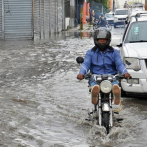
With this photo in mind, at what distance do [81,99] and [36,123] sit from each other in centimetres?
237

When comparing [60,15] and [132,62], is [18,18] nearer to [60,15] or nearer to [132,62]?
[60,15]

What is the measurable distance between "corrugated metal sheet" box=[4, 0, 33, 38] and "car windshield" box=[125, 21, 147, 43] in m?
17.0

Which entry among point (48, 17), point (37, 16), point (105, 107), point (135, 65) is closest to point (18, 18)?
point (37, 16)

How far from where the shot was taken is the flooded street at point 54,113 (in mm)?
6793

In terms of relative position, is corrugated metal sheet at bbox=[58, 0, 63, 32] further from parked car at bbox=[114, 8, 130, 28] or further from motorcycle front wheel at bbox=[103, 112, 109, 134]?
motorcycle front wheel at bbox=[103, 112, 109, 134]

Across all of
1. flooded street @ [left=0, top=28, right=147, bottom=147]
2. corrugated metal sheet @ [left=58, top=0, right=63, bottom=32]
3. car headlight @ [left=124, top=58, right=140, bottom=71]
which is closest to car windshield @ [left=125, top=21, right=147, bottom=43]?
car headlight @ [left=124, top=58, right=140, bottom=71]

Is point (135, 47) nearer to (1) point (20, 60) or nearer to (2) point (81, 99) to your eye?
(2) point (81, 99)

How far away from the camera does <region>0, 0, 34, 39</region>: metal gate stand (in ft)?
89.7

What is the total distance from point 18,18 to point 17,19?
0.08 meters

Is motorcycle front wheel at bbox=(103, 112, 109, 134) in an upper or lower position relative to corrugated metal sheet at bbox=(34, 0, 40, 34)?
lower

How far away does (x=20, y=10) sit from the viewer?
27.7 meters

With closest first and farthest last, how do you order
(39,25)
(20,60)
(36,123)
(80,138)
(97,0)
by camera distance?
(80,138) < (36,123) < (20,60) < (39,25) < (97,0)

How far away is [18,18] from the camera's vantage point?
27.7 m

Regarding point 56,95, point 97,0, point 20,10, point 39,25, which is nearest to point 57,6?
point 39,25
